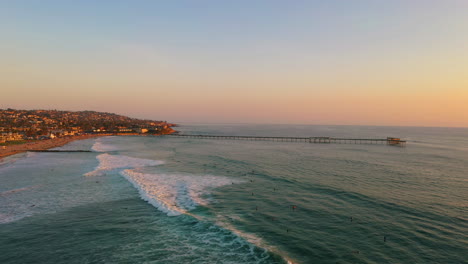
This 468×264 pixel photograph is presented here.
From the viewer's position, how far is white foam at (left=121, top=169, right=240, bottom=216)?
1037 inches

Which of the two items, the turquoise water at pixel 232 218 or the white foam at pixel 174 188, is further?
the white foam at pixel 174 188

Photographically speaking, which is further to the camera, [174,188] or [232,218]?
[174,188]

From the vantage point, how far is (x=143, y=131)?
169m

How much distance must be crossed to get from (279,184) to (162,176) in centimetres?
1806

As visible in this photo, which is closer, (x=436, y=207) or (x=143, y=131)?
(x=436, y=207)

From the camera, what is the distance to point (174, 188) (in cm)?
3294

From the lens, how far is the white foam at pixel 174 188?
26344mm

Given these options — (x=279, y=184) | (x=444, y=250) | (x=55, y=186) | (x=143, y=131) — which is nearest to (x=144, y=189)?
(x=55, y=186)

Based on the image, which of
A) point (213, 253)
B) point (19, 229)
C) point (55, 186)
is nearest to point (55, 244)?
point (19, 229)

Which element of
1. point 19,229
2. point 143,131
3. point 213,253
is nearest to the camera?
point 213,253

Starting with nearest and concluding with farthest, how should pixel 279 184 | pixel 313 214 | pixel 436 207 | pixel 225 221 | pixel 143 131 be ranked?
pixel 225 221
pixel 313 214
pixel 436 207
pixel 279 184
pixel 143 131

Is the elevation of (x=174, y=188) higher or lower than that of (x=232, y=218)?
higher

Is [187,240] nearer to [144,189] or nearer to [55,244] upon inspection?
[55,244]

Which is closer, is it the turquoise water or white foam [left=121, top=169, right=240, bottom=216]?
the turquoise water
